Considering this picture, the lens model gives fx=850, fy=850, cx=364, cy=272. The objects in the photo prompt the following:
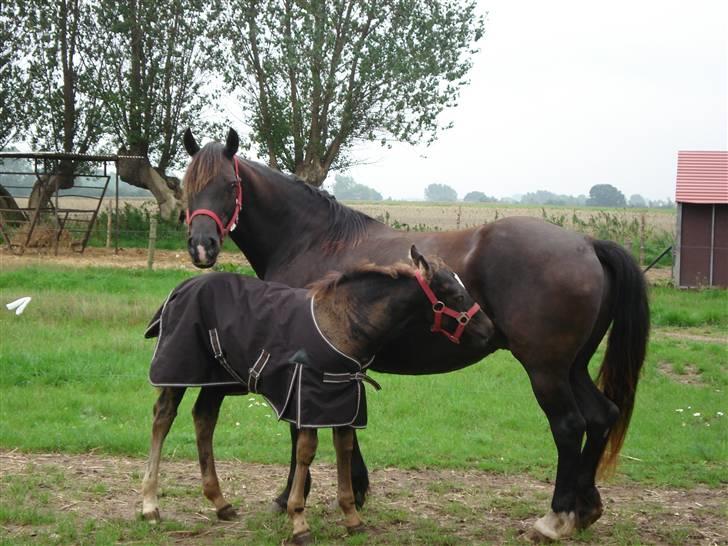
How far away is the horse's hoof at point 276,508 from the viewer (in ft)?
18.1

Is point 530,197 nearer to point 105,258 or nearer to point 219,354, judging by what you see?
point 105,258

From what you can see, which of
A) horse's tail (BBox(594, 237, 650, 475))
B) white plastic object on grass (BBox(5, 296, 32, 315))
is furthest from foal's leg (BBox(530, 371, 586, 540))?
white plastic object on grass (BBox(5, 296, 32, 315))

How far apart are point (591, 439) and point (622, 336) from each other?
0.70 meters

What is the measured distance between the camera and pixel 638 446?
7.40 m

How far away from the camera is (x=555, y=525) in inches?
201

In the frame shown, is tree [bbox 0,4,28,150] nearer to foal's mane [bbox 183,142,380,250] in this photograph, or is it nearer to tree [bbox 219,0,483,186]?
tree [bbox 219,0,483,186]

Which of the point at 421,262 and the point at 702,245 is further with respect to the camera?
the point at 702,245

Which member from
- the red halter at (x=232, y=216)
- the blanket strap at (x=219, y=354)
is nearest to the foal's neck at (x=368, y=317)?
the blanket strap at (x=219, y=354)

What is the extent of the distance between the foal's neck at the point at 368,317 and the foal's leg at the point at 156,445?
42.6 inches

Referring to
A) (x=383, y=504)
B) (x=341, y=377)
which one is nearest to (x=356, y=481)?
(x=383, y=504)

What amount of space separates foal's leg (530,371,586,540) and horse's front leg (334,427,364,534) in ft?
3.62

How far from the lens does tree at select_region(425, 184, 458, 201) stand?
109 meters

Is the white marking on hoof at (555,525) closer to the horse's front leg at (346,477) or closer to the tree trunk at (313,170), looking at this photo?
the horse's front leg at (346,477)

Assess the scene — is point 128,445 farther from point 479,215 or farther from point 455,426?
point 479,215
